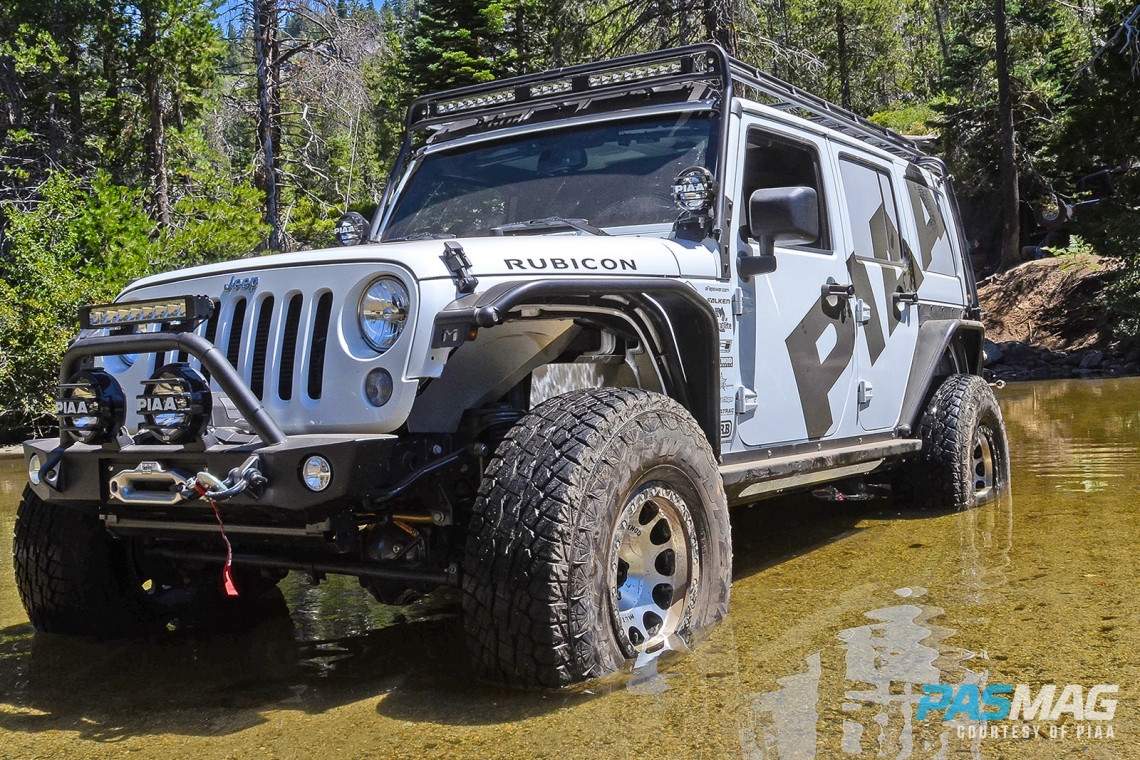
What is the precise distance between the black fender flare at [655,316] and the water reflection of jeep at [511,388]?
0.01 metres

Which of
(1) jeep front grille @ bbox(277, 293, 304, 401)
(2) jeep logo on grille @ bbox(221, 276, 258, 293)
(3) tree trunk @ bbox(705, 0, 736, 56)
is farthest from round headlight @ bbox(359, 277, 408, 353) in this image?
(3) tree trunk @ bbox(705, 0, 736, 56)

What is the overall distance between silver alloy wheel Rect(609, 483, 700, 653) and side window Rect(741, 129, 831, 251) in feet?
5.08

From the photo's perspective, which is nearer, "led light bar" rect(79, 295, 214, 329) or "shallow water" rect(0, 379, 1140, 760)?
"shallow water" rect(0, 379, 1140, 760)

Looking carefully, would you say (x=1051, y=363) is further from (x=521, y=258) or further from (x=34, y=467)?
(x=34, y=467)

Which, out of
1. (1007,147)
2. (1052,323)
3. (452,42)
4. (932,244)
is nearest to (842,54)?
(1007,147)

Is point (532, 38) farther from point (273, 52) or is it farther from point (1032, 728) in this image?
point (1032, 728)

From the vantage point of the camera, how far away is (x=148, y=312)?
129 inches

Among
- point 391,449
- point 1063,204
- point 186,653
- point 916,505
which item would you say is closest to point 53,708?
point 186,653

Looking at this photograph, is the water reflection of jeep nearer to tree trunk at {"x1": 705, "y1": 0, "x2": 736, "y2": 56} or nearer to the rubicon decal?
the rubicon decal

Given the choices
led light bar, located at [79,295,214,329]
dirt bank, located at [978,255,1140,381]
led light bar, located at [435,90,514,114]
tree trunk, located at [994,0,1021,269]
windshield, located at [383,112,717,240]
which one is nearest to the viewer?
led light bar, located at [79,295,214,329]

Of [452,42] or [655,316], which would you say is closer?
[655,316]

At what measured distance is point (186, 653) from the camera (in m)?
4.03

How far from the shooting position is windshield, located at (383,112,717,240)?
4.40m

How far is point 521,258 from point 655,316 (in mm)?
608
